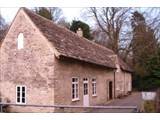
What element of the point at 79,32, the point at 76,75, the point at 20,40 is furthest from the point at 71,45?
the point at 20,40

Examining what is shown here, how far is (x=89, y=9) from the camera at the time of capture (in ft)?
17.2

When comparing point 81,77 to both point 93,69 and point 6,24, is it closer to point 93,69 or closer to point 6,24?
point 93,69

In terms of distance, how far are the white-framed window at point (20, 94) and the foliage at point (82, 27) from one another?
0.93 meters

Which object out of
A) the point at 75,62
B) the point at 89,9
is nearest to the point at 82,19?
the point at 89,9

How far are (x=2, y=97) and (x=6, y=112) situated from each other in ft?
0.60

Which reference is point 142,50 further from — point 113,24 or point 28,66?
point 28,66

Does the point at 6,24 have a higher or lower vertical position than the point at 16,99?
higher

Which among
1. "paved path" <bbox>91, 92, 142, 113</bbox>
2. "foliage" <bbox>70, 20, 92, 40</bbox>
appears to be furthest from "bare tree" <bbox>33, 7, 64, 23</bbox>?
"paved path" <bbox>91, 92, 142, 113</bbox>

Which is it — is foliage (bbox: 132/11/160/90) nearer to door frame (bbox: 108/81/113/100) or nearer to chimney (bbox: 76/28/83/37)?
door frame (bbox: 108/81/113/100)

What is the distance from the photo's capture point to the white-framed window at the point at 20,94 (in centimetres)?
514

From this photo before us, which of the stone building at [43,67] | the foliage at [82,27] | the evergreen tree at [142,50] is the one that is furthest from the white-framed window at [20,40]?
the evergreen tree at [142,50]

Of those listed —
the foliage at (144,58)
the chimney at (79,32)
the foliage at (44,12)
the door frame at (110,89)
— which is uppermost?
the foliage at (44,12)

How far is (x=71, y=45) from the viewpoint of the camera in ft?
17.5

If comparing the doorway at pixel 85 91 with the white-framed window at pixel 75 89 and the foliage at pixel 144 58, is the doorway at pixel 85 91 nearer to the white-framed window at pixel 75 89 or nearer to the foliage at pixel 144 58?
the white-framed window at pixel 75 89
